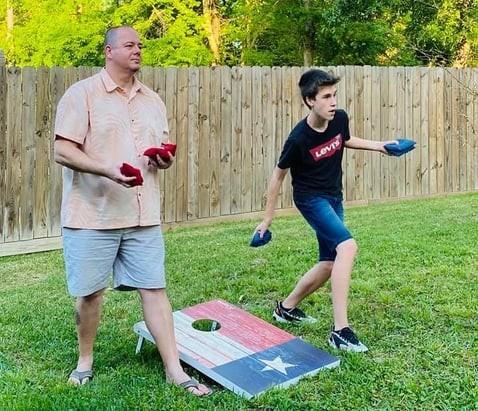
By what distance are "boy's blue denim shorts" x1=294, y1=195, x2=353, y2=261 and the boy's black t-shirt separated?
5cm

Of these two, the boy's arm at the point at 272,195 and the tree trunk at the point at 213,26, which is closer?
the boy's arm at the point at 272,195

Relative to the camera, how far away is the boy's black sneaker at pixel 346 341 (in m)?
3.62

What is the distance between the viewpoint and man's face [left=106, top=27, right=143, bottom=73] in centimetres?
326

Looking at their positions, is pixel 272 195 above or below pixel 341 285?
above

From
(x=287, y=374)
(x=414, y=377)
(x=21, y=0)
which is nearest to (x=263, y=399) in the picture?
(x=287, y=374)

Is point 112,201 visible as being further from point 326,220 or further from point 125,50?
point 326,220

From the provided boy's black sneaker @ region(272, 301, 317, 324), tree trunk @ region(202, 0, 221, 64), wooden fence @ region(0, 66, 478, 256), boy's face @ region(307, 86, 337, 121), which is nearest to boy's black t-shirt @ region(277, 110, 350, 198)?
boy's face @ region(307, 86, 337, 121)

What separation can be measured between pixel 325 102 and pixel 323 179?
47 centimetres

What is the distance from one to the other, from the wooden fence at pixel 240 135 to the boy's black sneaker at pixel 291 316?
11.6 feet

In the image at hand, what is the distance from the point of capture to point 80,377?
3.31 metres

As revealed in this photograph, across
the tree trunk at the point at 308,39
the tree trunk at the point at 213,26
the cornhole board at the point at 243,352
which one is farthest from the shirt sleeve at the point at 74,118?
the tree trunk at the point at 213,26

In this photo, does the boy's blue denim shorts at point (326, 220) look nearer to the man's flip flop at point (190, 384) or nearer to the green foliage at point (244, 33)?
the man's flip flop at point (190, 384)

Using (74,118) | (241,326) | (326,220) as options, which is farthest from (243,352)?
(74,118)

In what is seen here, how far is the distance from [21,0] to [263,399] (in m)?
17.4
